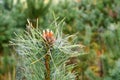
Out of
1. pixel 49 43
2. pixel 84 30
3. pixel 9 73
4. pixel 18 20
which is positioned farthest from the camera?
pixel 84 30

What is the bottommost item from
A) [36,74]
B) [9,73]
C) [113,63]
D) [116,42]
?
[36,74]

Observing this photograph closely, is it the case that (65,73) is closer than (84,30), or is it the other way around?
(65,73)

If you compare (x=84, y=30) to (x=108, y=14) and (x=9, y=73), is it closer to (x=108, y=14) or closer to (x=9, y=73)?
(x=108, y=14)

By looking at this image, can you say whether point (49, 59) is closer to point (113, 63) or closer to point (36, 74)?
point (36, 74)

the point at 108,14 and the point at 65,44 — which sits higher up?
the point at 108,14

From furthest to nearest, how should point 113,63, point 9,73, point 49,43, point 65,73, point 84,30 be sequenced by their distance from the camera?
1. point 84,30
2. point 9,73
3. point 113,63
4. point 65,73
5. point 49,43

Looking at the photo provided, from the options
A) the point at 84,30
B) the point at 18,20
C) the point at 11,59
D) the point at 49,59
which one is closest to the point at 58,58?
the point at 49,59
